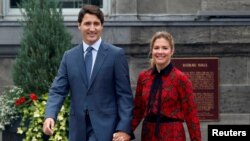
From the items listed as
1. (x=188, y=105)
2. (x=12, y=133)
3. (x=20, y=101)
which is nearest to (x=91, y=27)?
(x=188, y=105)

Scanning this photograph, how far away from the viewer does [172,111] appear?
239 inches

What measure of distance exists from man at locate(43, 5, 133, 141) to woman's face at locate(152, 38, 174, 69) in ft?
0.96

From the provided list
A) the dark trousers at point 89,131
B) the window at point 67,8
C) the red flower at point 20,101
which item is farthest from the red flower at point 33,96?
the window at point 67,8

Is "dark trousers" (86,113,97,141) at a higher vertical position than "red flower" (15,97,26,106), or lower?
higher

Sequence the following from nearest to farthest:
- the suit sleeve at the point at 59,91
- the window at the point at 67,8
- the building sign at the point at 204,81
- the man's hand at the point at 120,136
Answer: the man's hand at the point at 120,136, the suit sleeve at the point at 59,91, the building sign at the point at 204,81, the window at the point at 67,8

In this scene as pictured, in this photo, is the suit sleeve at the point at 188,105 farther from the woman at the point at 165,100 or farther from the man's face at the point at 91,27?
the man's face at the point at 91,27

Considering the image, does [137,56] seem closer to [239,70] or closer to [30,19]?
[239,70]

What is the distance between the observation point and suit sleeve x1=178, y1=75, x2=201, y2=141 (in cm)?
608

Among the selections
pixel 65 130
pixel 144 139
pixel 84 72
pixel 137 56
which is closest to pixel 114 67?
pixel 84 72

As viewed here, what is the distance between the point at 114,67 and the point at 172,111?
0.60m

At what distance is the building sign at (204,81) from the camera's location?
10.8 metres

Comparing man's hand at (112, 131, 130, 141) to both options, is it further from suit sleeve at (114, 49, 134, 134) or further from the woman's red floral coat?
the woman's red floral coat

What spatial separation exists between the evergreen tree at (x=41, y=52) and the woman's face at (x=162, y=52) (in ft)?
10.1

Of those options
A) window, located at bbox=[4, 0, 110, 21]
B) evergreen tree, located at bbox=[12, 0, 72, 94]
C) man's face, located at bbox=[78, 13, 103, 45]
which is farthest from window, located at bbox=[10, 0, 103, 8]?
man's face, located at bbox=[78, 13, 103, 45]
